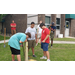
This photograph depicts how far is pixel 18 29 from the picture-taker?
16219 millimetres

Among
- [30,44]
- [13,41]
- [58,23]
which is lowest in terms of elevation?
[30,44]

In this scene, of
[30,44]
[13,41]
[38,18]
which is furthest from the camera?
[38,18]

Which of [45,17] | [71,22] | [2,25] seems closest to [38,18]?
[45,17]

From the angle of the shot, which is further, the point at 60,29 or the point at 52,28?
the point at 60,29

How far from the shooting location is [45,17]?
12.9 m

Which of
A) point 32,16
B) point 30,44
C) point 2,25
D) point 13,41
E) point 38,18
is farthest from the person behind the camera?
point 2,25

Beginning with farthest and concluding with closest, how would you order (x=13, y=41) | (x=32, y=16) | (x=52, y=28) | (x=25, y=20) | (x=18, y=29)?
(x=18, y=29), (x=25, y=20), (x=32, y=16), (x=52, y=28), (x=13, y=41)

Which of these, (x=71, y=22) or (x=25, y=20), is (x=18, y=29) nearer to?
(x=25, y=20)

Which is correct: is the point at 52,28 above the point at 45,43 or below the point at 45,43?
above

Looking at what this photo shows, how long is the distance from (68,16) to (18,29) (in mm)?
8454

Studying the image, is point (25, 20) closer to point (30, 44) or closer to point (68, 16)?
point (68, 16)

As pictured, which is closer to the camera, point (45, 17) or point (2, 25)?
point (45, 17)

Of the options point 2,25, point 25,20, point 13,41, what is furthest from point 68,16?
point 2,25

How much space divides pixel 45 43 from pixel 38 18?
29.1 ft
